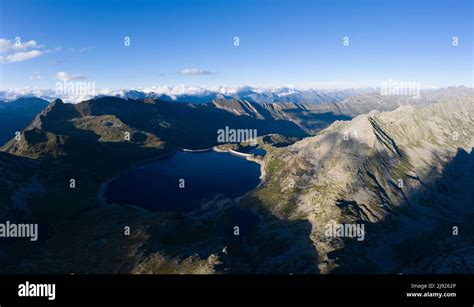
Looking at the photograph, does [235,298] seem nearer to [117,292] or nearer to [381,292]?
[117,292]

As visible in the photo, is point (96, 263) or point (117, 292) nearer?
point (117, 292)

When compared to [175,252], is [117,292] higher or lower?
higher

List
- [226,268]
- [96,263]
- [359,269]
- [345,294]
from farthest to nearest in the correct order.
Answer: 1. [359,269]
2. [96,263]
3. [226,268]
4. [345,294]

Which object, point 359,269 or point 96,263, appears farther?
Result: point 359,269

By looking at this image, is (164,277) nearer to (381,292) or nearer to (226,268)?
(381,292)

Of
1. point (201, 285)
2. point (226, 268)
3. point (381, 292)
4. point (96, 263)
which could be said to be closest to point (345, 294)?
point (381, 292)

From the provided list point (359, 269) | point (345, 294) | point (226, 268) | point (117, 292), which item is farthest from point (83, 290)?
point (359, 269)

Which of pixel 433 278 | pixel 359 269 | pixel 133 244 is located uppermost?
pixel 433 278

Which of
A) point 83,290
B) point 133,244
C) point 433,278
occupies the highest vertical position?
point 83,290

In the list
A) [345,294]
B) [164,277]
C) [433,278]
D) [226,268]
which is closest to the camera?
[345,294]
